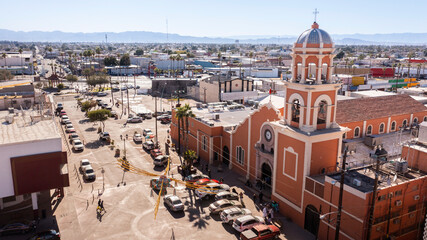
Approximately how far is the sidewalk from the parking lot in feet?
0.28

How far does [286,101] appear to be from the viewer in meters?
31.5

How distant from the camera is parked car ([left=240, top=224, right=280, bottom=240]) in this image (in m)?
27.3

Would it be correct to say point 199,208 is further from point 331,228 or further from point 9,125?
point 9,125

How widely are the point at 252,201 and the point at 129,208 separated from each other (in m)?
12.5

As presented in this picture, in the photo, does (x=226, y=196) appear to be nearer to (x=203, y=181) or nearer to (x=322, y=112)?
(x=203, y=181)

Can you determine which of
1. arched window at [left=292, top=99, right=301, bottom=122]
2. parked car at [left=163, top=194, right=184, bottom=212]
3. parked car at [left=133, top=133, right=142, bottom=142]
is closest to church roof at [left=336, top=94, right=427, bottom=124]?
arched window at [left=292, top=99, right=301, bottom=122]

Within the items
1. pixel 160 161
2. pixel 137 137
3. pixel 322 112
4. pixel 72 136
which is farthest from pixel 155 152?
pixel 322 112

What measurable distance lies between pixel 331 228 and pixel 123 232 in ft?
56.9

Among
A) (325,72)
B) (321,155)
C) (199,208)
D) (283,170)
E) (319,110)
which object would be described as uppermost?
(325,72)

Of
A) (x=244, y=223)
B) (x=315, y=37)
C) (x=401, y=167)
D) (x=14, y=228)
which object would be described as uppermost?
(x=315, y=37)

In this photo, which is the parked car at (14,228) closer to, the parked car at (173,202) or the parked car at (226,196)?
the parked car at (173,202)

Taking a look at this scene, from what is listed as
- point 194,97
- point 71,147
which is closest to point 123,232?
point 71,147

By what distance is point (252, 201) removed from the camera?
35.2m

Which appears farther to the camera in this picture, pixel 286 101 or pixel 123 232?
pixel 286 101
